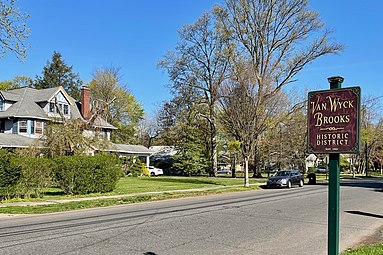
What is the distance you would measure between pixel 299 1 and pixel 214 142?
21.4 m

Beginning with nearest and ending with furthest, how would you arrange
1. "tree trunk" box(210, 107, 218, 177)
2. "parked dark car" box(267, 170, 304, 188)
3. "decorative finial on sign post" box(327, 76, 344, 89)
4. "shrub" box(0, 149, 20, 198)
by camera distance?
"decorative finial on sign post" box(327, 76, 344, 89)
"shrub" box(0, 149, 20, 198)
"parked dark car" box(267, 170, 304, 188)
"tree trunk" box(210, 107, 218, 177)

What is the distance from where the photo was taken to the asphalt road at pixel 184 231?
8.62 metres

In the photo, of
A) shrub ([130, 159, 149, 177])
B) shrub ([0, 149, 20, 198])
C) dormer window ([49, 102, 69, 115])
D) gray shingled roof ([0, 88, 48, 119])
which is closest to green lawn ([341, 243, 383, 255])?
shrub ([0, 149, 20, 198])

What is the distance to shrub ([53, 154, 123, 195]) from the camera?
20844 millimetres

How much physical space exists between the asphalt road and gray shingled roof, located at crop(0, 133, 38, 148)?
22.3 m

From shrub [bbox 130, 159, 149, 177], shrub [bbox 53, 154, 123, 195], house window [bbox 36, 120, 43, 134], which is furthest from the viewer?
shrub [bbox 130, 159, 149, 177]

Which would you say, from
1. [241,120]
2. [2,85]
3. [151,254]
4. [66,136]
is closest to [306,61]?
[241,120]

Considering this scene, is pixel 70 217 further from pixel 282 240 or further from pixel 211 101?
pixel 211 101

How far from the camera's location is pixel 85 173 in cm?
2161

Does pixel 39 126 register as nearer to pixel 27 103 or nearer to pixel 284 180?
pixel 27 103

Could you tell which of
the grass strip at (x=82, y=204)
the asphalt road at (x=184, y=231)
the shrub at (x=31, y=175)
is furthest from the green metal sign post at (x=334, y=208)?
the shrub at (x=31, y=175)

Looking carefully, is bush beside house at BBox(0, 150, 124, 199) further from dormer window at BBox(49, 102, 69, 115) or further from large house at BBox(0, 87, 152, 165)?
Result: dormer window at BBox(49, 102, 69, 115)

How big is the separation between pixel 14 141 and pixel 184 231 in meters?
30.5

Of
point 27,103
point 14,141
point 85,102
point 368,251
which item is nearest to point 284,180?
point 368,251
